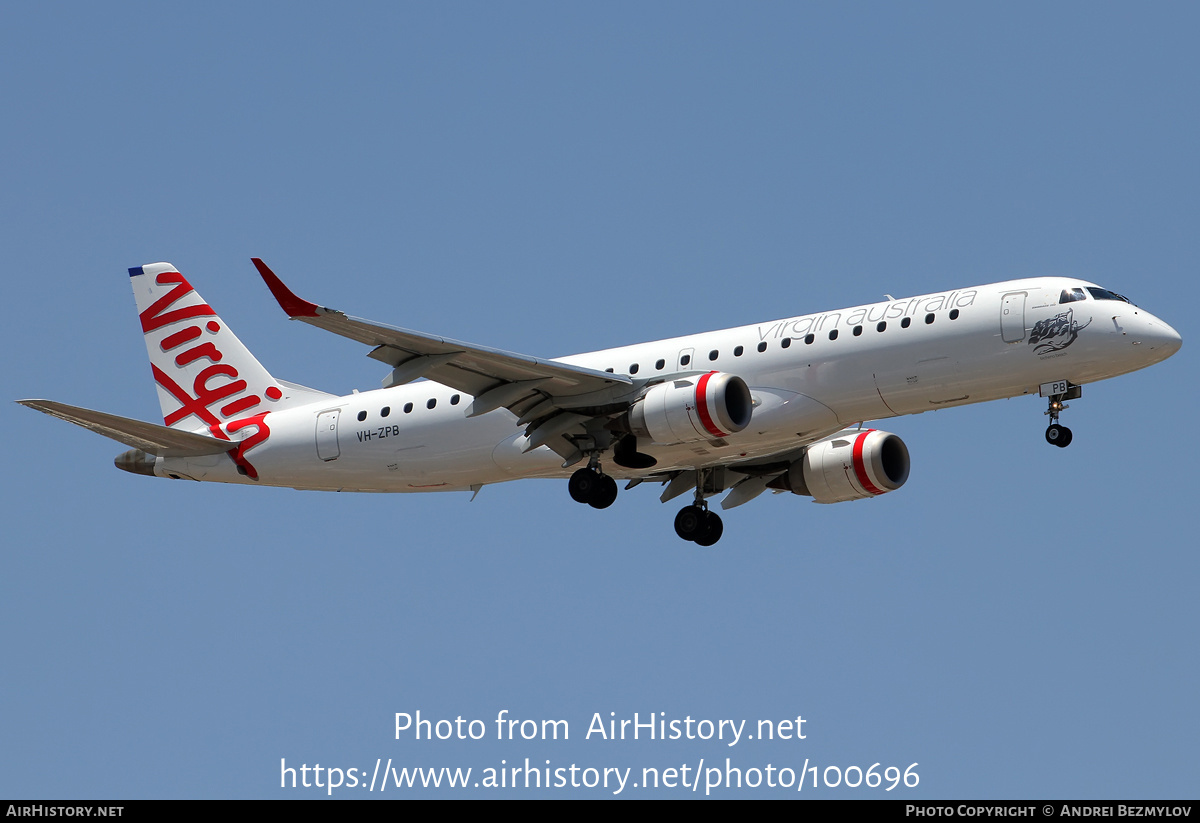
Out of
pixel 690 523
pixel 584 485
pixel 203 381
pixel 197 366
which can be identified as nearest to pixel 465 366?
pixel 584 485

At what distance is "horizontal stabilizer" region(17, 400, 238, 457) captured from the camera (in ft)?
121

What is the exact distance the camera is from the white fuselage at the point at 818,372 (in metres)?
33.8

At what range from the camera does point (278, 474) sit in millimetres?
40250

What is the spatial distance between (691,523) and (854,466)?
435 cm

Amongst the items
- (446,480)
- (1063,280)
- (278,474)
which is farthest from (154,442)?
(1063,280)

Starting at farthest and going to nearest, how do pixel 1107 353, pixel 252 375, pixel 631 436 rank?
pixel 252 375
pixel 631 436
pixel 1107 353

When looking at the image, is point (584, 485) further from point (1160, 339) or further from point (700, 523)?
point (1160, 339)

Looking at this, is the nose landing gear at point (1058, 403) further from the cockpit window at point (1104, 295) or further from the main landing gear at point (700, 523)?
the main landing gear at point (700, 523)

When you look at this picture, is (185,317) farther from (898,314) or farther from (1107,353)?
(1107,353)

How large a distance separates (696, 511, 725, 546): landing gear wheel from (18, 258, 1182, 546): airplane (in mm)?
47

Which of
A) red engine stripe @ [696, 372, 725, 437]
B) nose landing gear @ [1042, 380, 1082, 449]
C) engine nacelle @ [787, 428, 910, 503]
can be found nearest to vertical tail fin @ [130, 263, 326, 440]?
red engine stripe @ [696, 372, 725, 437]

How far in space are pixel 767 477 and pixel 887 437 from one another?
10.4ft

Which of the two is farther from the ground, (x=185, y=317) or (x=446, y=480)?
(x=185, y=317)

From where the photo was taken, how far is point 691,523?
40.8 m
